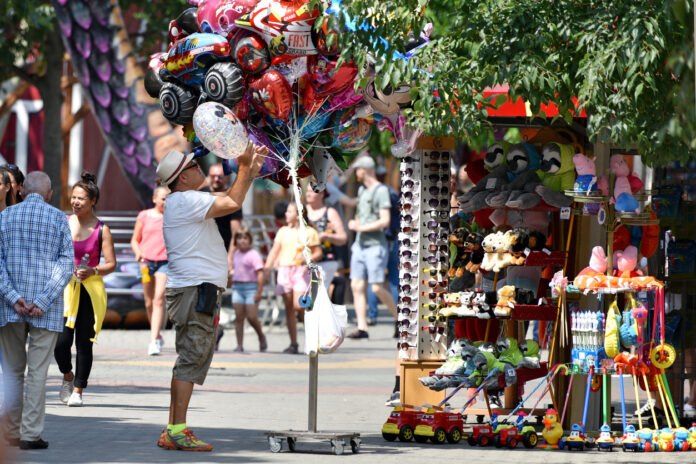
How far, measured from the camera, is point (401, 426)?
9.59 m

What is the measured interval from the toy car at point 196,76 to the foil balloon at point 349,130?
909 millimetres

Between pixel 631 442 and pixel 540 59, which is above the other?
pixel 540 59

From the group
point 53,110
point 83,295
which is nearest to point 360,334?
point 53,110

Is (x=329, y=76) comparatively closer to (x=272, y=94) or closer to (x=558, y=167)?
(x=272, y=94)

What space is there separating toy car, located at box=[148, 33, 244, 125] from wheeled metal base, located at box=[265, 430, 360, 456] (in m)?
2.20

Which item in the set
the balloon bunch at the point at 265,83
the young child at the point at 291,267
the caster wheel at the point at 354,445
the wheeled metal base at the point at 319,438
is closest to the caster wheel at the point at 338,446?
the wheeled metal base at the point at 319,438

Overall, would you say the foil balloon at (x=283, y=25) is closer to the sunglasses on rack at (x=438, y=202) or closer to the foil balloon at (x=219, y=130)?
the foil balloon at (x=219, y=130)

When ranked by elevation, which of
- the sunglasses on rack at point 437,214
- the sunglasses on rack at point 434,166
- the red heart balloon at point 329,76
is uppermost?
the red heart balloon at point 329,76

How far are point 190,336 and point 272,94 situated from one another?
167 centimetres

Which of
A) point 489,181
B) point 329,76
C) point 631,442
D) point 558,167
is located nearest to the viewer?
point 329,76

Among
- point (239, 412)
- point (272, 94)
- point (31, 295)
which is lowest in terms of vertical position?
point (239, 412)

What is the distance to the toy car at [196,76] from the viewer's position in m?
8.78

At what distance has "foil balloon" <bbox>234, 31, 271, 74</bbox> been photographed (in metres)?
8.80

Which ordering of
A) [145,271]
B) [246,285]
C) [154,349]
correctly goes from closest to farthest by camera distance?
[154,349], [145,271], [246,285]
